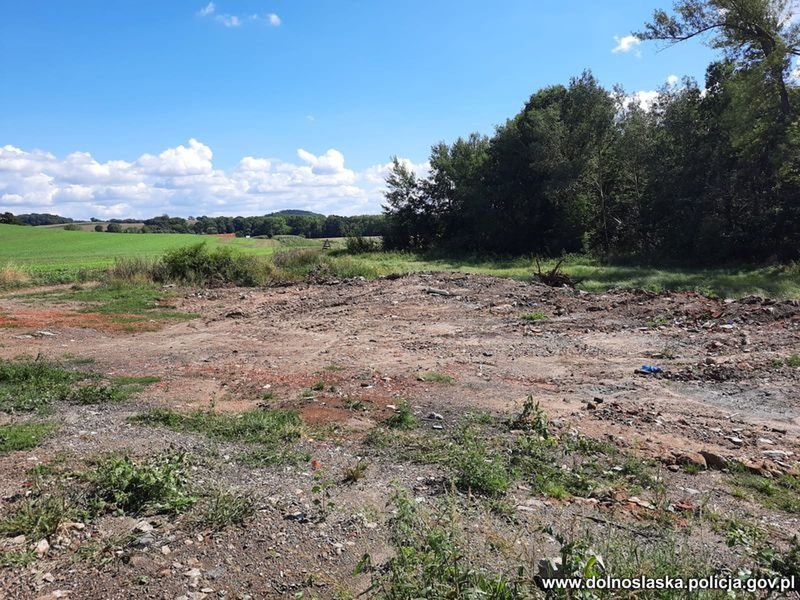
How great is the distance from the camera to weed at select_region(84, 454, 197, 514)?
3.53 meters

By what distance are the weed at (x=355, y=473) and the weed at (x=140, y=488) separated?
3.59 feet

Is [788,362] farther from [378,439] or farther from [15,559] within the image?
[15,559]

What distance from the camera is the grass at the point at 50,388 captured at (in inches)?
238

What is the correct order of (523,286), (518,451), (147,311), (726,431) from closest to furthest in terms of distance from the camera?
(518,451) < (726,431) < (147,311) < (523,286)

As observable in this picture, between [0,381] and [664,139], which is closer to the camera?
[0,381]

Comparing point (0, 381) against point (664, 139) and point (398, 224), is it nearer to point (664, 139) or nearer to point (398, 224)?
point (664, 139)

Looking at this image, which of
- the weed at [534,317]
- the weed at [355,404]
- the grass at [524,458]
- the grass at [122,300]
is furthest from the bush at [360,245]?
the grass at [524,458]

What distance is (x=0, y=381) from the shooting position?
Answer: 22.7 feet

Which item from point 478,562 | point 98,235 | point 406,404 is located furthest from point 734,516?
point 98,235

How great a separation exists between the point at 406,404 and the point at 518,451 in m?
1.72

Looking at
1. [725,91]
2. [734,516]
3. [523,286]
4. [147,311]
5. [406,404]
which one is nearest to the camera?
[734,516]

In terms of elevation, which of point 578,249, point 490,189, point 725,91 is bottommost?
point 578,249

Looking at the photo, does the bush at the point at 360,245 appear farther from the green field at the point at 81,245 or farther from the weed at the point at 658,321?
the weed at the point at 658,321

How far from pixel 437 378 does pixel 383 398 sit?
117 cm
